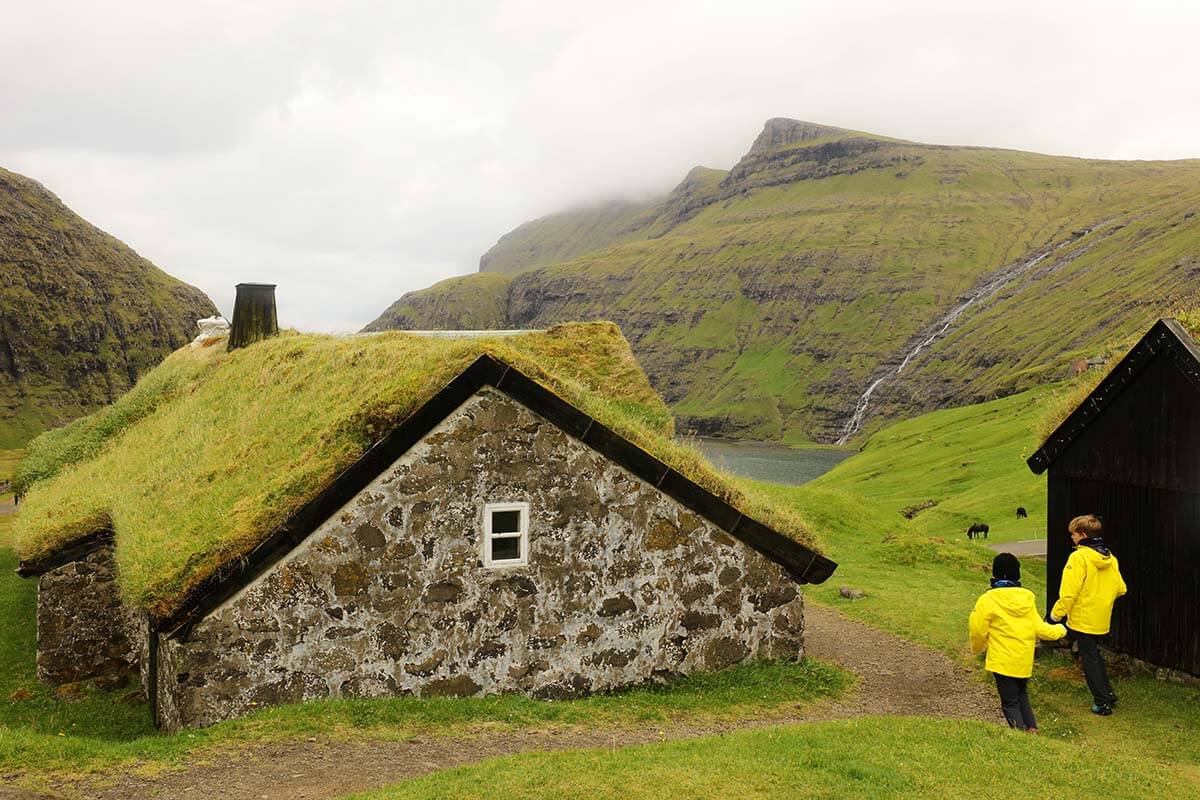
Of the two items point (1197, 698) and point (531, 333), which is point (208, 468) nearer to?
point (531, 333)

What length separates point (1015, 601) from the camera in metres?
11.2

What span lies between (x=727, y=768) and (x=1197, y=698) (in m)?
8.92

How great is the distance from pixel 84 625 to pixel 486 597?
8.68m

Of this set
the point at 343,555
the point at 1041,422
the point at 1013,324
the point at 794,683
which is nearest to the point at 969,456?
the point at 1041,422

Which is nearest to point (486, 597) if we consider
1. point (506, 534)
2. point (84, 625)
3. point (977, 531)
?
point (506, 534)

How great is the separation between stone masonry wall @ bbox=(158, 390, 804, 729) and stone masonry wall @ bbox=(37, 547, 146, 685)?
15.3ft

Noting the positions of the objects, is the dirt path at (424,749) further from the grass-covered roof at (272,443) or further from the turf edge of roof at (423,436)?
the grass-covered roof at (272,443)

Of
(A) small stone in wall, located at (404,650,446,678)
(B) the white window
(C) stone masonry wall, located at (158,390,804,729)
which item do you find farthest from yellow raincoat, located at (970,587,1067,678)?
(A) small stone in wall, located at (404,650,446,678)

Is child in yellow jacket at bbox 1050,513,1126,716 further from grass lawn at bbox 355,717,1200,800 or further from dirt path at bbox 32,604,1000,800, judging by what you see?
grass lawn at bbox 355,717,1200,800

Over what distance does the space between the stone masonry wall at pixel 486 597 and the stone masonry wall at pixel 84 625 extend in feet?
15.3

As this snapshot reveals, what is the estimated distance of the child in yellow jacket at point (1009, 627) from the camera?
11.2 meters

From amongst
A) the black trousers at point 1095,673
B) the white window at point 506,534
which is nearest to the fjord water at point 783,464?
the black trousers at point 1095,673

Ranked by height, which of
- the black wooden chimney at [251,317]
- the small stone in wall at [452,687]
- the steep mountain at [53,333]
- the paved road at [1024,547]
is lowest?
the paved road at [1024,547]

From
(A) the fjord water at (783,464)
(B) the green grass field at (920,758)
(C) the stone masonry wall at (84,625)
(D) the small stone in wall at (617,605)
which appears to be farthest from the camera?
(A) the fjord water at (783,464)
